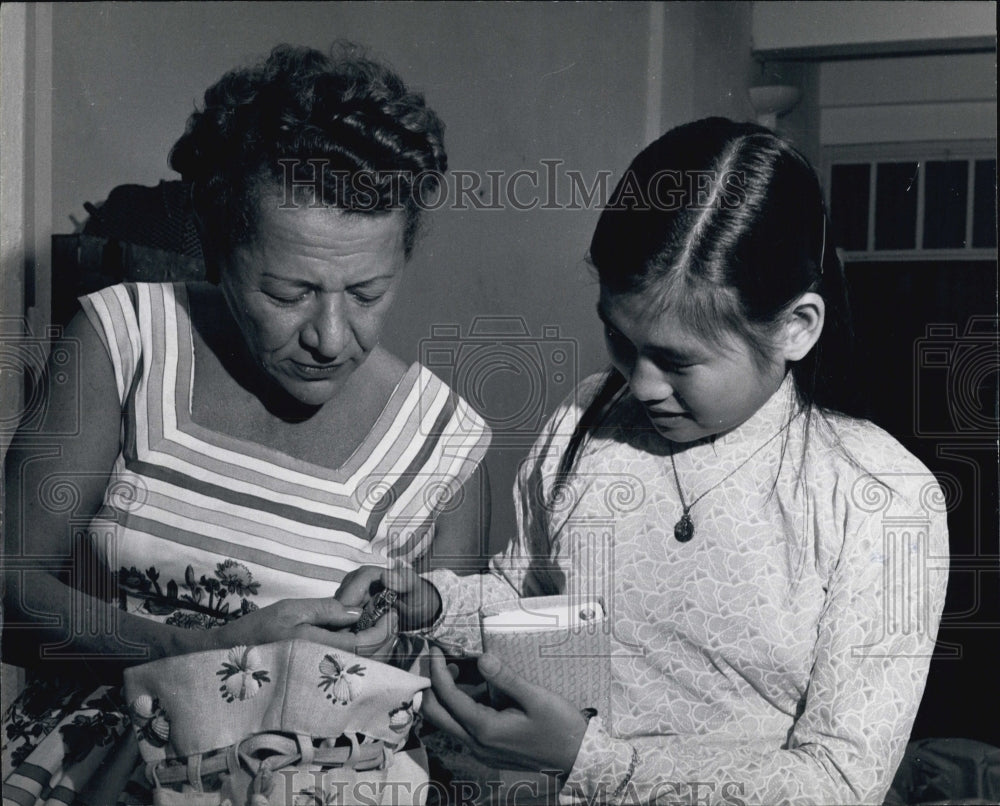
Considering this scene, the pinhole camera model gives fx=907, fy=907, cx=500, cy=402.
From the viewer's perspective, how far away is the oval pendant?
883 millimetres

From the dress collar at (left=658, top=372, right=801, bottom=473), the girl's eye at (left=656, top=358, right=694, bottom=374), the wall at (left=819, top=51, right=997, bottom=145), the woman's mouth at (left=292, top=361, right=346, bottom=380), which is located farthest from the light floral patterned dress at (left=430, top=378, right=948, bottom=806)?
the wall at (left=819, top=51, right=997, bottom=145)

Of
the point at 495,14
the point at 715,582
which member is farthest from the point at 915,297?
the point at 495,14

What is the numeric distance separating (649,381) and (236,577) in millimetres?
448

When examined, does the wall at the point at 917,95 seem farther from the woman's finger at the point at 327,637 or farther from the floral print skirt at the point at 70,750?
the floral print skirt at the point at 70,750

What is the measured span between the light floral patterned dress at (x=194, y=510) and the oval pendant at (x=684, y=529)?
0.21 meters

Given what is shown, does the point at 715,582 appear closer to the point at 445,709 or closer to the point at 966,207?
the point at 445,709

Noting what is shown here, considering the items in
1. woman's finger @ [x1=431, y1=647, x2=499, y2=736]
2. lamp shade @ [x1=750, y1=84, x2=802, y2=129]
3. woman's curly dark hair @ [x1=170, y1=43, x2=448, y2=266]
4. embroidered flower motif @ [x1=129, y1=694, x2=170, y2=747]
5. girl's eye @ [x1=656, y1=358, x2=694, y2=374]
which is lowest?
embroidered flower motif @ [x1=129, y1=694, x2=170, y2=747]

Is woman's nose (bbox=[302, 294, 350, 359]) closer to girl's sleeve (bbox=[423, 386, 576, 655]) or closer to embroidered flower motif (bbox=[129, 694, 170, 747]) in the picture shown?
girl's sleeve (bbox=[423, 386, 576, 655])

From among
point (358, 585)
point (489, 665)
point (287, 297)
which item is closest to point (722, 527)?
point (489, 665)

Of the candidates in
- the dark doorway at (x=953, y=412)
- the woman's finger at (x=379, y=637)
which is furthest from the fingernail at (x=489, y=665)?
the dark doorway at (x=953, y=412)

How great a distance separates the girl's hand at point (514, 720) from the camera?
2.79 ft

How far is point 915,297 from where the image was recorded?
930 mm

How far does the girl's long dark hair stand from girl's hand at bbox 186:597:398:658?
1.34ft

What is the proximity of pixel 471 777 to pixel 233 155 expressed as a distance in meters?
0.66
